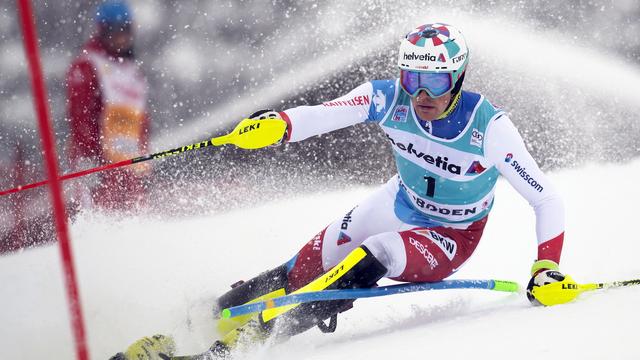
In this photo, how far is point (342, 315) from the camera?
4012 millimetres

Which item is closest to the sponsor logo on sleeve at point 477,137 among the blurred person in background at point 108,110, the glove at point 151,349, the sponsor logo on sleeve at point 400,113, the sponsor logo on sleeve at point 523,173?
the sponsor logo on sleeve at point 523,173

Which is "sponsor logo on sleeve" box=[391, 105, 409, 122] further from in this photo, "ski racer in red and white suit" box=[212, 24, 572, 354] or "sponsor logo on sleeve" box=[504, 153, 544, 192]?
"sponsor logo on sleeve" box=[504, 153, 544, 192]

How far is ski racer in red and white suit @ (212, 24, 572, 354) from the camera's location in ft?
10.1

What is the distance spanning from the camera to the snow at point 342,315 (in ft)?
→ 8.46

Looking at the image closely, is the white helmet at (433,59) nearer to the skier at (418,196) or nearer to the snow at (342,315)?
the skier at (418,196)

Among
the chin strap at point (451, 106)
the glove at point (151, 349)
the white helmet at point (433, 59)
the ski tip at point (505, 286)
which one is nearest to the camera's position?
the glove at point (151, 349)

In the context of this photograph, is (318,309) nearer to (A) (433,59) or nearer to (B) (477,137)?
(B) (477,137)

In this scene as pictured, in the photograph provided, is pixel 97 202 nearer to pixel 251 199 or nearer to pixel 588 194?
pixel 251 199

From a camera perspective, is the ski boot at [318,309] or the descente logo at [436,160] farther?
the descente logo at [436,160]

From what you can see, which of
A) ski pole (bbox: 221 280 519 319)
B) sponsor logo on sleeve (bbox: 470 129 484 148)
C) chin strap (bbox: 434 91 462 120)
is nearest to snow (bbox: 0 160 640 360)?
ski pole (bbox: 221 280 519 319)

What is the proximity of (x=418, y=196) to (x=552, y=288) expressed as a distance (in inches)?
29.5

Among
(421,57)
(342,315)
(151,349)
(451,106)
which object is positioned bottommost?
(342,315)

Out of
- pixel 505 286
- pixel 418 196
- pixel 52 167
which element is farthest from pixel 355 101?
pixel 52 167

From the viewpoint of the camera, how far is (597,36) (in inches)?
302
